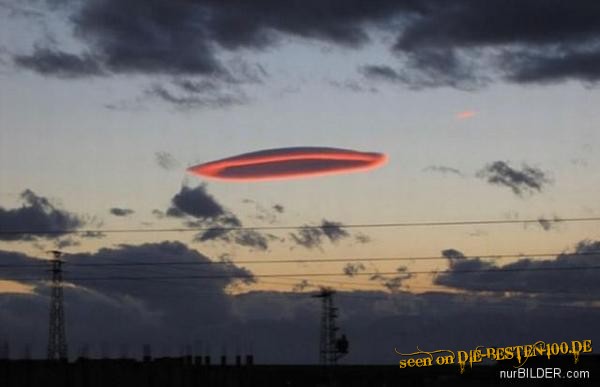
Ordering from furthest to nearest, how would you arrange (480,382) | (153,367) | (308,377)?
(308,377) → (480,382) → (153,367)

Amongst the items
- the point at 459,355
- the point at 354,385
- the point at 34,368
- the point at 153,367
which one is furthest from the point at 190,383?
the point at 354,385

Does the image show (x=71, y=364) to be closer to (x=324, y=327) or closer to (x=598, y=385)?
(x=324, y=327)

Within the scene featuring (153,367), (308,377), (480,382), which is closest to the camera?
(153,367)

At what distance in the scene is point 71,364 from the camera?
Answer: 92812 millimetres

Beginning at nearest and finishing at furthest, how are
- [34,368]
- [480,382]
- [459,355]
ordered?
[34,368]
[459,355]
[480,382]

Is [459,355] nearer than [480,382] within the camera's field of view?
Yes

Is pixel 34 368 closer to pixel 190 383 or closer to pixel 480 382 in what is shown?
pixel 190 383

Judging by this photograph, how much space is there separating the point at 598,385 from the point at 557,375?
527cm

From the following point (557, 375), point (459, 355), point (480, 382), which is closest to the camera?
point (459, 355)

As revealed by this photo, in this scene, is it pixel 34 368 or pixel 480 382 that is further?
pixel 480 382

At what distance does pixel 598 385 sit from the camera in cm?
12056

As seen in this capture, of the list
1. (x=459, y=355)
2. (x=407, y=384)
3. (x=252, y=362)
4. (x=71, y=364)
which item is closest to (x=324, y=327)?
(x=252, y=362)

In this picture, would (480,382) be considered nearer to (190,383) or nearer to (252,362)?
(252,362)

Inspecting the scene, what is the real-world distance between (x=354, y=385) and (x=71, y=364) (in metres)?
55.1
